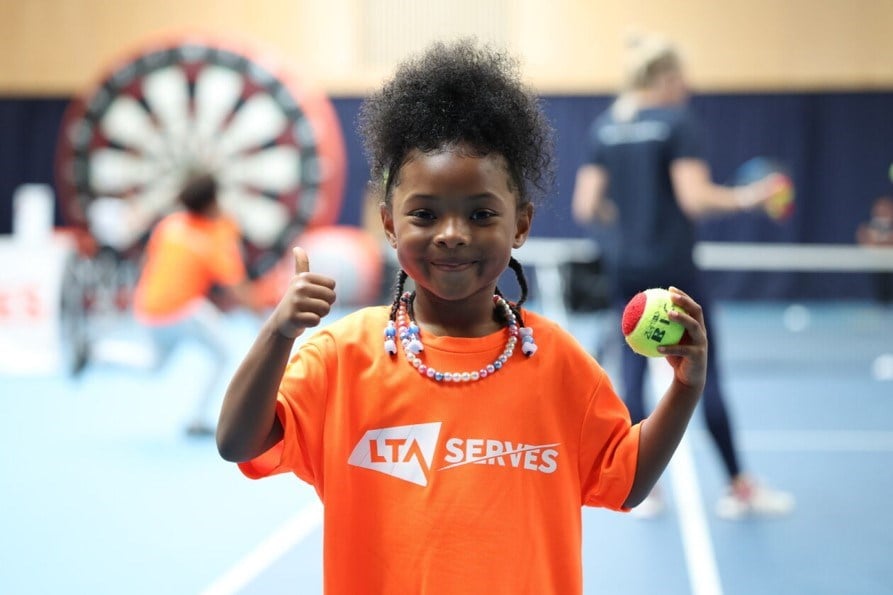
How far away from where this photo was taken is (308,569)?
3.29 meters

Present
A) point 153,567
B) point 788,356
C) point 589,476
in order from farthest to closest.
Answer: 1. point 788,356
2. point 153,567
3. point 589,476

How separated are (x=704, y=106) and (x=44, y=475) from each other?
11596 millimetres

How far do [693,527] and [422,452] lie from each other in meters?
2.70

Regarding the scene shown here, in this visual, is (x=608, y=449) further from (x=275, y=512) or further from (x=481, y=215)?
(x=275, y=512)

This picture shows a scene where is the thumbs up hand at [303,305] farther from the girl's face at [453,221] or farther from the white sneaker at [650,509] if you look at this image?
the white sneaker at [650,509]

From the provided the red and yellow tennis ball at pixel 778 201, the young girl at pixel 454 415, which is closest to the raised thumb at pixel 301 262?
the young girl at pixel 454 415

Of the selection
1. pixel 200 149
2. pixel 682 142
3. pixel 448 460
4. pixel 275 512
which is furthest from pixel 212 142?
→ pixel 448 460

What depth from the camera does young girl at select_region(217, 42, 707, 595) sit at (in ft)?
4.50

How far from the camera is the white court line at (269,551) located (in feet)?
10.2

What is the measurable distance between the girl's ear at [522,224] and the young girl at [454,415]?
26 millimetres

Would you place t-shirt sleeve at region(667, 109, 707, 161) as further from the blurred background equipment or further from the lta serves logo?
the blurred background equipment

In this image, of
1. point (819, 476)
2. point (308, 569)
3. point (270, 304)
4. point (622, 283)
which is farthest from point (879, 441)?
point (270, 304)

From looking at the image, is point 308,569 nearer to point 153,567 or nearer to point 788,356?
point 153,567

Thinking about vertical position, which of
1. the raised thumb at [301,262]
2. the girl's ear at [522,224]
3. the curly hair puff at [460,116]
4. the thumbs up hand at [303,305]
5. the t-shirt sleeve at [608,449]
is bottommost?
the t-shirt sleeve at [608,449]
